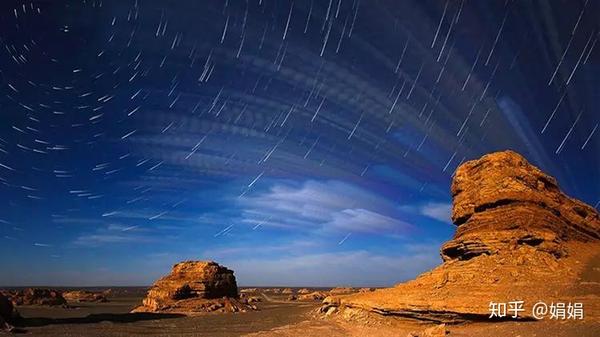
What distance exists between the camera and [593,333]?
20.6 metres

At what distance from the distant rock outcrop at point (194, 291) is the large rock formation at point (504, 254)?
35.8m

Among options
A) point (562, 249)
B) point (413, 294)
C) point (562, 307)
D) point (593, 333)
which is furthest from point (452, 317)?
point (562, 249)

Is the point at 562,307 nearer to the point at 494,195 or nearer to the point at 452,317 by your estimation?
the point at 452,317

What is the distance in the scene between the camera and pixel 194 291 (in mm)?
74250

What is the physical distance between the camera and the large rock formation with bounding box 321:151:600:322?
28.1m

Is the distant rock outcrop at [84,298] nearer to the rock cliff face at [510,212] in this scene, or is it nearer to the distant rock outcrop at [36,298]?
the distant rock outcrop at [36,298]

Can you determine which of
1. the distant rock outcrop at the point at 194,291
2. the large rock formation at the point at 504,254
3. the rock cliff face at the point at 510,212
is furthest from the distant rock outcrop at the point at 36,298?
the rock cliff face at the point at 510,212

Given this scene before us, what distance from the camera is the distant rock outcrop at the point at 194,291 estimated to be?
70.2 metres

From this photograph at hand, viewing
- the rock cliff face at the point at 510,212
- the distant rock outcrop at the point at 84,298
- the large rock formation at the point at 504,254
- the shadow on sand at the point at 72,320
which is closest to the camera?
the large rock formation at the point at 504,254

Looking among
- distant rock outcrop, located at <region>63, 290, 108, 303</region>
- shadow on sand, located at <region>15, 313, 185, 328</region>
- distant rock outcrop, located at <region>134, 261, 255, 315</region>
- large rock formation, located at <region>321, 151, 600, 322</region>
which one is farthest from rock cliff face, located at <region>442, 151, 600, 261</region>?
distant rock outcrop, located at <region>63, 290, 108, 303</region>

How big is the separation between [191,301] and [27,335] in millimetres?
36100

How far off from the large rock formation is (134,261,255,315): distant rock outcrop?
117ft

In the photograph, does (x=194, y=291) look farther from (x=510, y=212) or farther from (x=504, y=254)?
(x=510, y=212)

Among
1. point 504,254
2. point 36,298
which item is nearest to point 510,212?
point 504,254
